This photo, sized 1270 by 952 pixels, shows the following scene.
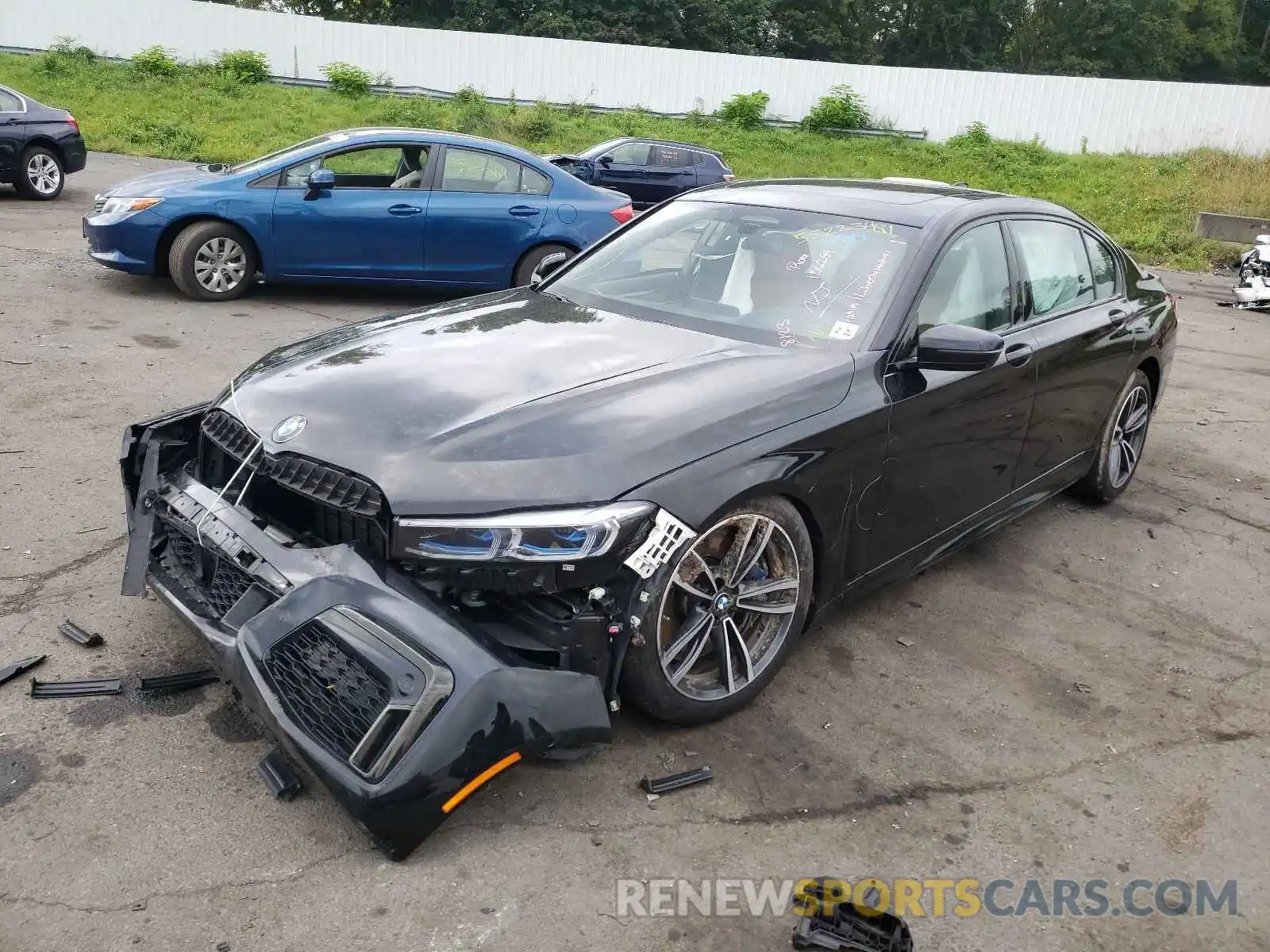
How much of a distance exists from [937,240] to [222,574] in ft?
9.13

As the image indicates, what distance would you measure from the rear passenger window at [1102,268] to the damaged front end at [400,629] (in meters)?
3.26

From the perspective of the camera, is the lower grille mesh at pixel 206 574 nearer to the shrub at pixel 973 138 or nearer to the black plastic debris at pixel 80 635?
the black plastic debris at pixel 80 635

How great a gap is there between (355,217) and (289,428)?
6.07 metres

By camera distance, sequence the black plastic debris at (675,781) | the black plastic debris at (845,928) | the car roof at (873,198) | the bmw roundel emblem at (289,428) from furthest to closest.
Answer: the car roof at (873,198) < the bmw roundel emblem at (289,428) < the black plastic debris at (675,781) < the black plastic debris at (845,928)

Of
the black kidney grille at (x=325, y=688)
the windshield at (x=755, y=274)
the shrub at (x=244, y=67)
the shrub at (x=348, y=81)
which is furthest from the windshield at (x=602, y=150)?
the black kidney grille at (x=325, y=688)

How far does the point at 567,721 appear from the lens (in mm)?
2621

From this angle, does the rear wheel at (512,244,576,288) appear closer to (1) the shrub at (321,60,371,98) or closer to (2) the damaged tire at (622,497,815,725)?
(2) the damaged tire at (622,497,815,725)

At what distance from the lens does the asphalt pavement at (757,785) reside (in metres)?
2.49

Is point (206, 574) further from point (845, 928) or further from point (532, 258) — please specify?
point (532, 258)

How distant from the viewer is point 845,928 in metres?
2.47

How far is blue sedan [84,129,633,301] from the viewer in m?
8.45

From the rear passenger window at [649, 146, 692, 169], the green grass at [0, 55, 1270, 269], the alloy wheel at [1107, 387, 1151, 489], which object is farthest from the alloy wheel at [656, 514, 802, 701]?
the green grass at [0, 55, 1270, 269]

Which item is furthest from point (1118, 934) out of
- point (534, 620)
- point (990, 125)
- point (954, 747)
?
point (990, 125)

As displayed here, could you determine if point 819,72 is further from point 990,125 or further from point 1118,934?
point 1118,934
